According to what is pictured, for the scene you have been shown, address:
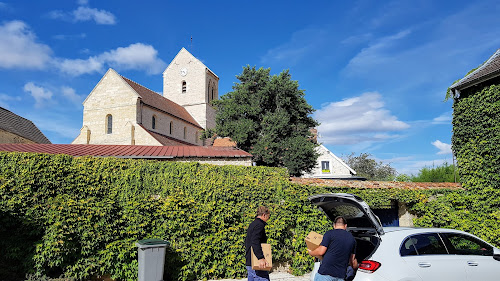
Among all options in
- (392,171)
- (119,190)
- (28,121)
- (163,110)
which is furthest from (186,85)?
(119,190)

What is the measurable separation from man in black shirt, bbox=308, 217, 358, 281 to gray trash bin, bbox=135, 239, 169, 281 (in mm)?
4201

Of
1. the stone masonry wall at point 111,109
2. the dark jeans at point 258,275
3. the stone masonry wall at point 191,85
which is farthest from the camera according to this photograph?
the stone masonry wall at point 191,85

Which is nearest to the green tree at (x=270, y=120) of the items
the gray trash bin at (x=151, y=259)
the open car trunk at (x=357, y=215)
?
the gray trash bin at (x=151, y=259)

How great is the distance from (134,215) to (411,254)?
20.2 feet

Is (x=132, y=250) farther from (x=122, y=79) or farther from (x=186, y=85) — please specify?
(x=186, y=85)

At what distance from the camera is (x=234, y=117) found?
28.1m

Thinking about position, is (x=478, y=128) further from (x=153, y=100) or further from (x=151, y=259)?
(x=153, y=100)

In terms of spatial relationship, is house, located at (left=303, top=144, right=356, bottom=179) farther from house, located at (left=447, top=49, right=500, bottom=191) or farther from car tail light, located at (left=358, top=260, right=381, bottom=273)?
car tail light, located at (left=358, top=260, right=381, bottom=273)

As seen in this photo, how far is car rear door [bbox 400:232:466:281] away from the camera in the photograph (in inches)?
189

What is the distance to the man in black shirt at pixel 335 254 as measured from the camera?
425 centimetres

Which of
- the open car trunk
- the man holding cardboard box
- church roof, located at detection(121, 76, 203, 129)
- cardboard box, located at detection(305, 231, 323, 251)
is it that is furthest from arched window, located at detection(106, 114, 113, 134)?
cardboard box, located at detection(305, 231, 323, 251)

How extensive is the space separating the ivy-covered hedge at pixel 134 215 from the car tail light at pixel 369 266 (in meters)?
4.22

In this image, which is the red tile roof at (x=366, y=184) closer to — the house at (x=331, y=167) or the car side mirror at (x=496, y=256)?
the car side mirror at (x=496, y=256)

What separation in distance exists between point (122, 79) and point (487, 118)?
3006cm
